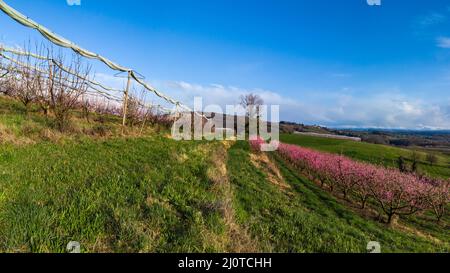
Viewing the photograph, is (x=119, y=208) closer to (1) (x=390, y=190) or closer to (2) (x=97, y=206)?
→ (2) (x=97, y=206)

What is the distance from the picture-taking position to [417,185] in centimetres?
1622

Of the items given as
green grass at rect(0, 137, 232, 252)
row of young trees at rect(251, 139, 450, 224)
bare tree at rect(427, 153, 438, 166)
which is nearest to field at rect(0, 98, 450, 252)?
green grass at rect(0, 137, 232, 252)

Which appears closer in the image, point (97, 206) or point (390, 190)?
point (97, 206)

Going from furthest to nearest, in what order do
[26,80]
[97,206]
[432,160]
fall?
1. [432,160]
2. [26,80]
3. [97,206]

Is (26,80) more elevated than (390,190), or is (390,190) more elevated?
(26,80)

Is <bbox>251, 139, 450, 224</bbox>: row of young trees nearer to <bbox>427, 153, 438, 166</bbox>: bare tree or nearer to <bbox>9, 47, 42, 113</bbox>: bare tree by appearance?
<bbox>9, 47, 42, 113</bbox>: bare tree

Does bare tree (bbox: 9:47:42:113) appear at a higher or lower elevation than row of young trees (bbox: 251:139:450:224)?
higher

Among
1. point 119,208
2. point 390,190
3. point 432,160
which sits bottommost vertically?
point 432,160

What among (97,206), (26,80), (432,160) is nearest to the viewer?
(97,206)

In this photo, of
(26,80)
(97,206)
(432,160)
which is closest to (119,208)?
(97,206)

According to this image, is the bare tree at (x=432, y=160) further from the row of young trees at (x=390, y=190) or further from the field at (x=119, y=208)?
the field at (x=119, y=208)

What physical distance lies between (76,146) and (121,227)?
6183 millimetres
